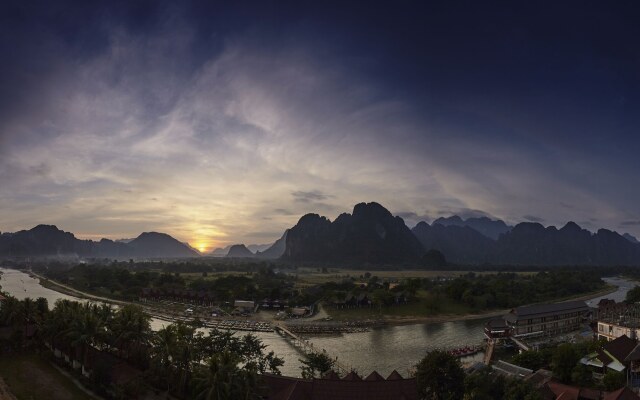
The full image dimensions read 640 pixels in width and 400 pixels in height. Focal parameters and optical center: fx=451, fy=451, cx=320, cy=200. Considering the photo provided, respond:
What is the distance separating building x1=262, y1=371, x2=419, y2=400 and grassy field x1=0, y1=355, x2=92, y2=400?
9812 mm

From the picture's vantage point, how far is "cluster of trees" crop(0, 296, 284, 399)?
16.9 m

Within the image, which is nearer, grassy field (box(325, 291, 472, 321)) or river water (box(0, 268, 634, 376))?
river water (box(0, 268, 634, 376))

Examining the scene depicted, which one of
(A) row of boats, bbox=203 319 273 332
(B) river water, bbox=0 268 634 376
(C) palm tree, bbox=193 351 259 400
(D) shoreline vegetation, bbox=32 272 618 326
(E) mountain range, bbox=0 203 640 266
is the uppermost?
(E) mountain range, bbox=0 203 640 266

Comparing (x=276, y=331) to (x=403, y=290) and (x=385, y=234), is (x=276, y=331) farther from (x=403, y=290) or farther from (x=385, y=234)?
(x=385, y=234)

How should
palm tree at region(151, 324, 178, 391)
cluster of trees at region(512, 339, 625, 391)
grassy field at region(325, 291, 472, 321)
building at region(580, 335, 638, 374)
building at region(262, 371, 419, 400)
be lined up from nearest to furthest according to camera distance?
1. building at region(262, 371, 419, 400)
2. palm tree at region(151, 324, 178, 391)
3. cluster of trees at region(512, 339, 625, 391)
4. building at region(580, 335, 638, 374)
5. grassy field at region(325, 291, 472, 321)

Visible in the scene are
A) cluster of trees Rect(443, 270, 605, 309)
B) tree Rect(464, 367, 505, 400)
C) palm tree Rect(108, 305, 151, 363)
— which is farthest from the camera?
cluster of trees Rect(443, 270, 605, 309)

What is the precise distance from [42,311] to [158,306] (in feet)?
87.9

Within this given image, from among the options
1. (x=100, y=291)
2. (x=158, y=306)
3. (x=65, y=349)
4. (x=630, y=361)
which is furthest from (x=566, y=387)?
A: (x=100, y=291)

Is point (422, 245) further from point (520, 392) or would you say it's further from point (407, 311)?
point (520, 392)

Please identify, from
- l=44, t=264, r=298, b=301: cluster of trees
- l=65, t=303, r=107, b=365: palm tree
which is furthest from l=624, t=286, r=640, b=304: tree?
l=65, t=303, r=107, b=365: palm tree

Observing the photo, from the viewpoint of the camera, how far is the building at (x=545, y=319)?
40438 millimetres

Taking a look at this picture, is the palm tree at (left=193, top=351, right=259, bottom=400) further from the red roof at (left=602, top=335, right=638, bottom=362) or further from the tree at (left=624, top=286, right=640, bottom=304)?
the tree at (left=624, top=286, right=640, bottom=304)

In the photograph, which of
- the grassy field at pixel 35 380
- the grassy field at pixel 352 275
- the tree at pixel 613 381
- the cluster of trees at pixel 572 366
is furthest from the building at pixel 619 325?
the grassy field at pixel 352 275

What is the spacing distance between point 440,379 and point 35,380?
19.8 meters
